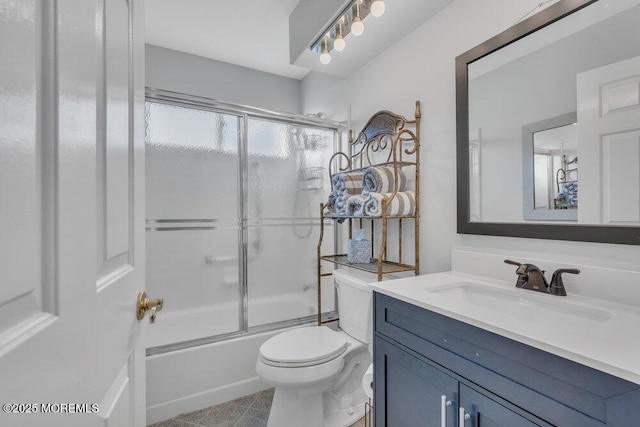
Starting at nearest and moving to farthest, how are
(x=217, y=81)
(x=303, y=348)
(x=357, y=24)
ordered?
(x=357, y=24) < (x=303, y=348) < (x=217, y=81)

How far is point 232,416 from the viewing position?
A: 5.77 ft

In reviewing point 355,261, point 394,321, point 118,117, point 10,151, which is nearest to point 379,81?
point 355,261

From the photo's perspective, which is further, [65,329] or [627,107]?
[627,107]

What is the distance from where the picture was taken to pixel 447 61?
151 centimetres

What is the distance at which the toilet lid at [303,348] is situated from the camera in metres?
1.44

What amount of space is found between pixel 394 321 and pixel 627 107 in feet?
3.32

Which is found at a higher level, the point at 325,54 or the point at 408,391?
the point at 325,54

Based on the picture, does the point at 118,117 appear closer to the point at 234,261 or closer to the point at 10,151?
the point at 10,151

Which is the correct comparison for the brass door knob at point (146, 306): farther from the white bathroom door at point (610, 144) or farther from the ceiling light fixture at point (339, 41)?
the ceiling light fixture at point (339, 41)

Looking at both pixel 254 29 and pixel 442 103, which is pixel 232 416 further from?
pixel 254 29

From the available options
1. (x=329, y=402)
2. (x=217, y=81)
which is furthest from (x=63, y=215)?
(x=217, y=81)

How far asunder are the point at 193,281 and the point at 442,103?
1.82 m

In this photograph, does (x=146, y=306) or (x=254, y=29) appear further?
(x=254, y=29)

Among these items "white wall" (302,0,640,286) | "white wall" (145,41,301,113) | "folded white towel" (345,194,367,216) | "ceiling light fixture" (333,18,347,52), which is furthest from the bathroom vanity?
"white wall" (145,41,301,113)
